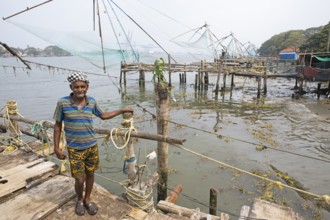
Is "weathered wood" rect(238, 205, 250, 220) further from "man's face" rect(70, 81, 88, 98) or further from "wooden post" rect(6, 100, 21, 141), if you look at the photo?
"wooden post" rect(6, 100, 21, 141)

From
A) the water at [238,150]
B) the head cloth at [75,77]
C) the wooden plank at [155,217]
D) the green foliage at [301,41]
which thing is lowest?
the water at [238,150]

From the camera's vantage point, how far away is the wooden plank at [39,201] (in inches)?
129

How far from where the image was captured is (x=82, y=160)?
321 centimetres

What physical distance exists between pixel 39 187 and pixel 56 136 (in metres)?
1.44

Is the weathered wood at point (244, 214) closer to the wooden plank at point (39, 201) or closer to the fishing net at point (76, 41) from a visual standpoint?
the wooden plank at point (39, 201)

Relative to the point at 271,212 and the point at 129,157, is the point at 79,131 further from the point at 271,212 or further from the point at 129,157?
the point at 271,212

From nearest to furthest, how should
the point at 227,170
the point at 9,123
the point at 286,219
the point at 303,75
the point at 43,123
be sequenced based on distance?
the point at 286,219, the point at 43,123, the point at 9,123, the point at 227,170, the point at 303,75

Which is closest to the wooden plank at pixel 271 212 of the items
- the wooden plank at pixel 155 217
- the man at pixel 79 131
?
the wooden plank at pixel 155 217

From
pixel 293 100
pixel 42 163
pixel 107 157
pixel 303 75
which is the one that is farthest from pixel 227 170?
pixel 303 75

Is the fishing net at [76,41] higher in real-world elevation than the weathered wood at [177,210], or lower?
higher

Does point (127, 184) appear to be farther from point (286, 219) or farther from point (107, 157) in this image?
point (107, 157)

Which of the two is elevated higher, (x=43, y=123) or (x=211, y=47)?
(x=211, y=47)

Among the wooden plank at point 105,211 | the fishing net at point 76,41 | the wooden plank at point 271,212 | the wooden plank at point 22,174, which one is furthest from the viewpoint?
the fishing net at point 76,41

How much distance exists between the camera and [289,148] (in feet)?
32.0
